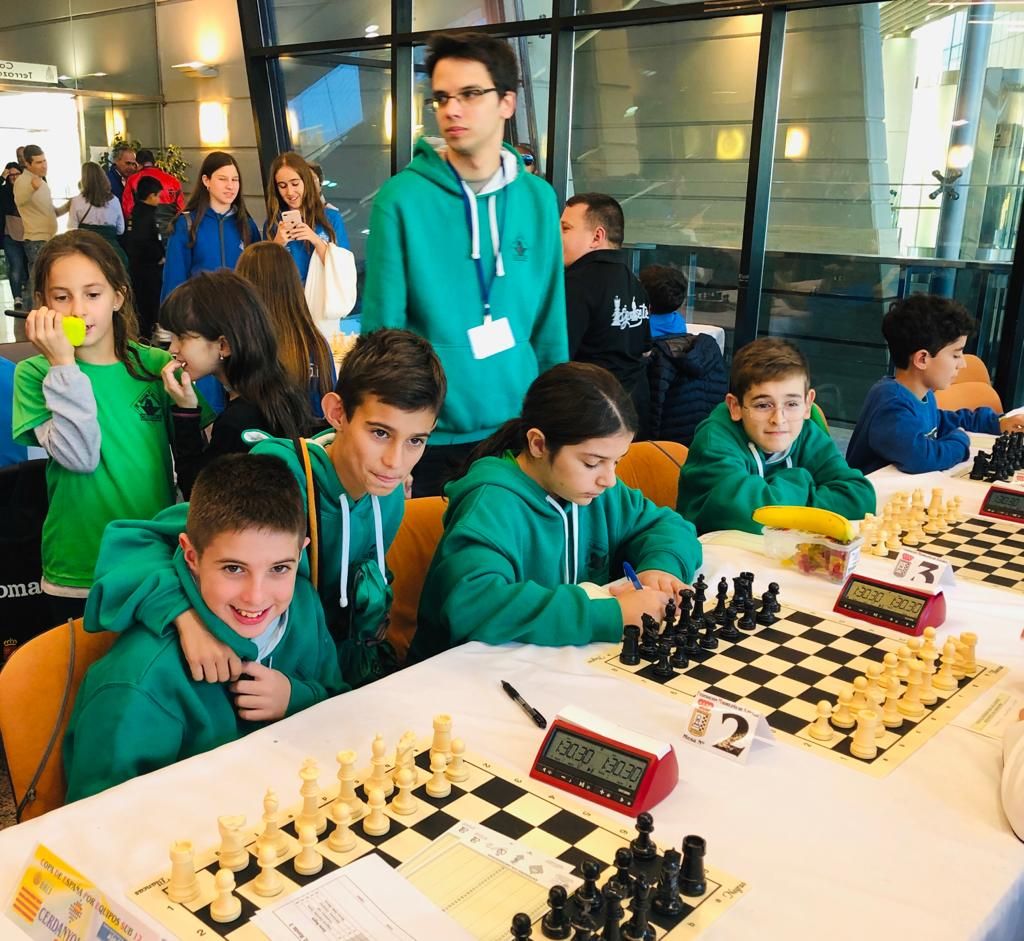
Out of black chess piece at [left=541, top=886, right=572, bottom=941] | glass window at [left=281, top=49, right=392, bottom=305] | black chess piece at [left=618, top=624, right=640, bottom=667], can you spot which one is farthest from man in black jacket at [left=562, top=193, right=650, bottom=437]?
glass window at [left=281, top=49, right=392, bottom=305]

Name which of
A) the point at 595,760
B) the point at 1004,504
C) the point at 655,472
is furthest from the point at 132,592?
the point at 1004,504

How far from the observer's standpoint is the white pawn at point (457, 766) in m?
1.31

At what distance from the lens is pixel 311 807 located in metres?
1.17

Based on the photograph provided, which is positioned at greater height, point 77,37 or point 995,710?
point 77,37

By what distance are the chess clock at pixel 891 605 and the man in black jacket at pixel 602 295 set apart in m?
1.76

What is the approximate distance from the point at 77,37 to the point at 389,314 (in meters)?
9.60

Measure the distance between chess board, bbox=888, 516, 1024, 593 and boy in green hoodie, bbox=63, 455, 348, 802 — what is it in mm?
1501

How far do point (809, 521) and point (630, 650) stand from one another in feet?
2.19

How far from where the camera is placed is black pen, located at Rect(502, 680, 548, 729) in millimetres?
1488

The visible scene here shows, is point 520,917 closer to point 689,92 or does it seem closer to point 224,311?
point 224,311

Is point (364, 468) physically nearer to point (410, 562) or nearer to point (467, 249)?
point (410, 562)

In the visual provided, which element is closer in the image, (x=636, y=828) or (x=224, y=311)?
(x=636, y=828)

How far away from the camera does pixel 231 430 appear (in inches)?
95.7

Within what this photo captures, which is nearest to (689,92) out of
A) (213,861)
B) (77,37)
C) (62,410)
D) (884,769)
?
(62,410)
